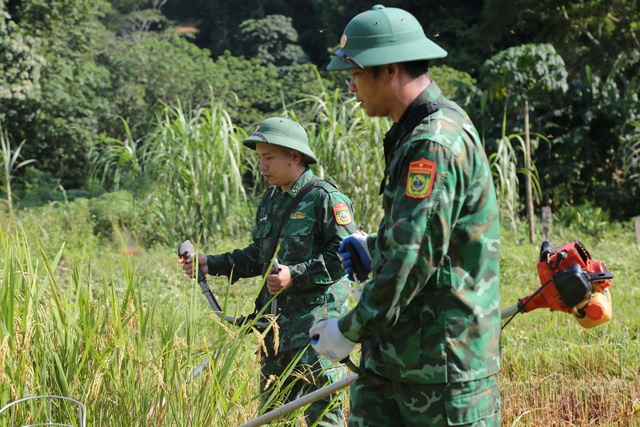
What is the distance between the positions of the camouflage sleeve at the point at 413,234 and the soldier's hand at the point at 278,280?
3.98 ft

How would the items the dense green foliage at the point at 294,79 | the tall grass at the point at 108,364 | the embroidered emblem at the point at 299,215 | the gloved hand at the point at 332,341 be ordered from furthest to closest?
the dense green foliage at the point at 294,79
the embroidered emblem at the point at 299,215
the tall grass at the point at 108,364
the gloved hand at the point at 332,341

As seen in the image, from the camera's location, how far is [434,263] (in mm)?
2168

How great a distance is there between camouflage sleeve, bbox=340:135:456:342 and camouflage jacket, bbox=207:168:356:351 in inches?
52.4

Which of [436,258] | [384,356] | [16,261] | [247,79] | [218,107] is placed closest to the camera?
[436,258]

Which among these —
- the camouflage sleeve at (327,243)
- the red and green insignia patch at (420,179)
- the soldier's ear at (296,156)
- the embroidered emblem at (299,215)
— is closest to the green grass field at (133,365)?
the camouflage sleeve at (327,243)

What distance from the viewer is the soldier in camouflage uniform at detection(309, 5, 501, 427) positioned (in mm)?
2145

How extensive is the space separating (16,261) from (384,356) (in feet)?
4.83

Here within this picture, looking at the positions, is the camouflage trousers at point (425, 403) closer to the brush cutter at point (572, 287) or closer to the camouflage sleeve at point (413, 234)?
the brush cutter at point (572, 287)

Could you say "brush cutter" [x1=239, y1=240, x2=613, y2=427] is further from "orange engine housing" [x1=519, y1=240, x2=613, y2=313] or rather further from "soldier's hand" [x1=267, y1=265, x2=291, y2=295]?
"soldier's hand" [x1=267, y1=265, x2=291, y2=295]

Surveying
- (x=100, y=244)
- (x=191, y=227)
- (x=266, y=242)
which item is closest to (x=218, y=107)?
(x=191, y=227)

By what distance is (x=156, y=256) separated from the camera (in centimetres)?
929

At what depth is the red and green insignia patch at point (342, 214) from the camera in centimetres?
358

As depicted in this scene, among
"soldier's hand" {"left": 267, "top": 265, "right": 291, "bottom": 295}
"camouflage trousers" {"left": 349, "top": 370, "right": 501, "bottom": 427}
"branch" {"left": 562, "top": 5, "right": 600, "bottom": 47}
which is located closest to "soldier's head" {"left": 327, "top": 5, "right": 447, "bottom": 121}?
"camouflage trousers" {"left": 349, "top": 370, "right": 501, "bottom": 427}

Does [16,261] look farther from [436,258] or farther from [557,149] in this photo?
[557,149]
